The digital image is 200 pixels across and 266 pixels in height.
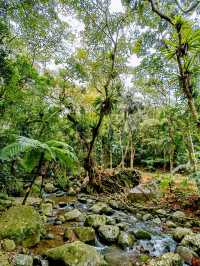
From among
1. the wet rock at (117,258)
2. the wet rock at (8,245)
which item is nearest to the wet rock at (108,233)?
the wet rock at (117,258)

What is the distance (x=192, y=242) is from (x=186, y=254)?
1.53ft

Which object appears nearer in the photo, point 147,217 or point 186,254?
point 186,254

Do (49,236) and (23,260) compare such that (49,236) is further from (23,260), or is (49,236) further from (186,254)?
(186,254)

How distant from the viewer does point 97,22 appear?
8.85 m

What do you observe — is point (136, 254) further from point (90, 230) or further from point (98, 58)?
point (98, 58)

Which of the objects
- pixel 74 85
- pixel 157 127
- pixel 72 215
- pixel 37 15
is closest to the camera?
pixel 72 215

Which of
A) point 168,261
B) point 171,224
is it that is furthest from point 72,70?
point 168,261

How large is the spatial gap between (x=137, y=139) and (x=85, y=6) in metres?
12.9

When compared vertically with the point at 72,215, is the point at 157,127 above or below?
above

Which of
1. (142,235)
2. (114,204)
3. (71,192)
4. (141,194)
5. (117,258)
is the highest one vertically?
(141,194)

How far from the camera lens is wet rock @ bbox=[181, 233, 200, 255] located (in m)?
4.43

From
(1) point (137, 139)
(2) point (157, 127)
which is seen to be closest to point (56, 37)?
(2) point (157, 127)

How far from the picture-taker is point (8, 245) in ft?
12.6

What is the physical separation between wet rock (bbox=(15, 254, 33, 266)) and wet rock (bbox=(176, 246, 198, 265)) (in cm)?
261
